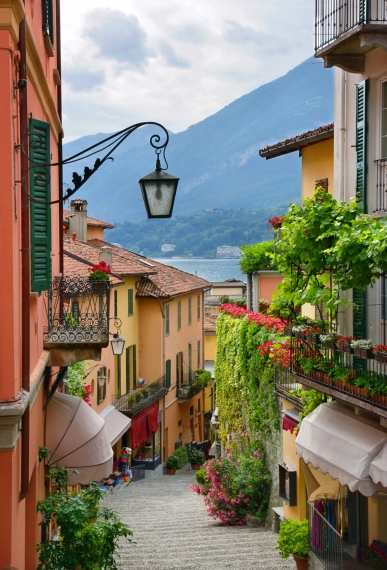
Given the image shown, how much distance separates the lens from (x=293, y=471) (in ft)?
54.2

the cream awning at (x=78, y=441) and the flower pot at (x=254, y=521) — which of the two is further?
the flower pot at (x=254, y=521)

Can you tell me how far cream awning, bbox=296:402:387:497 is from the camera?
10.1 meters

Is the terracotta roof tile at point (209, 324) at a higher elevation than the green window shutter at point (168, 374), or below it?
higher

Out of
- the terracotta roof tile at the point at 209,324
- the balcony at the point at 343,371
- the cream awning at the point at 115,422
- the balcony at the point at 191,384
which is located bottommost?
the balcony at the point at 191,384

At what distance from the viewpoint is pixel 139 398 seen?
35031 millimetres

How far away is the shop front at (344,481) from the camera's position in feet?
33.3

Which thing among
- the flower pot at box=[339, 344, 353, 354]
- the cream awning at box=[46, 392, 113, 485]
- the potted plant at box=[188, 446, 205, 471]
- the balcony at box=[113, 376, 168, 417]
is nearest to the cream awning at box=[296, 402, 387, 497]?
the flower pot at box=[339, 344, 353, 354]

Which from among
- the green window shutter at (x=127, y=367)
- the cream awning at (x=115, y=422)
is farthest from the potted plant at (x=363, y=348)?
the green window shutter at (x=127, y=367)

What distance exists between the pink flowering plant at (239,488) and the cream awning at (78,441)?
30.9 feet

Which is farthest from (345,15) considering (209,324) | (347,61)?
(209,324)

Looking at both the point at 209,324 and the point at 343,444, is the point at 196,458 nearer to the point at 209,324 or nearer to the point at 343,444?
the point at 209,324

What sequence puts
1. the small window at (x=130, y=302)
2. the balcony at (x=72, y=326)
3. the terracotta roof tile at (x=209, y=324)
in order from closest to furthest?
the balcony at (x=72, y=326) < the small window at (x=130, y=302) < the terracotta roof tile at (x=209, y=324)

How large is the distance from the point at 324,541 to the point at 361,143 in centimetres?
645

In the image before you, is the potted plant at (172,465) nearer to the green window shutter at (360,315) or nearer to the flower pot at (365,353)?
the green window shutter at (360,315)
